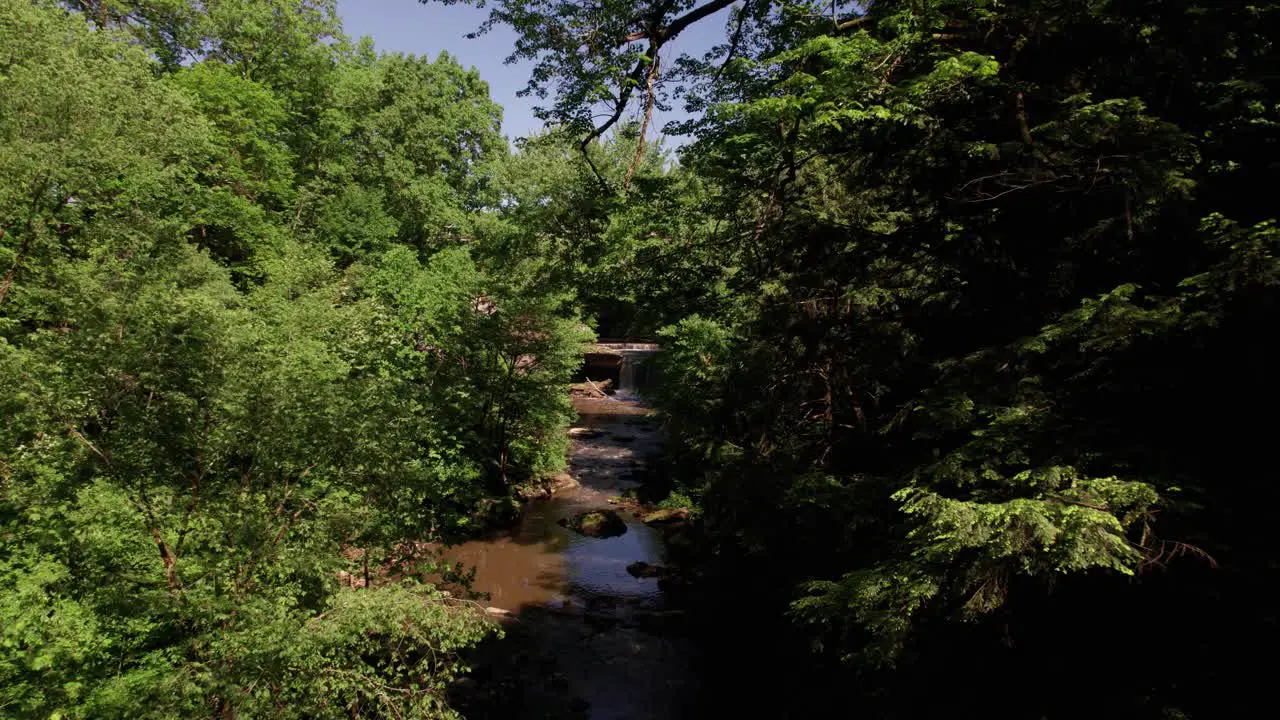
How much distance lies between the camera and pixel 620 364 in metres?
48.6

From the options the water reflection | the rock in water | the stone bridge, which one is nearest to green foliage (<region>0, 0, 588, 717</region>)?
the water reflection

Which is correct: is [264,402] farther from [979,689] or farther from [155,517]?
[979,689]

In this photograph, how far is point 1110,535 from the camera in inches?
162

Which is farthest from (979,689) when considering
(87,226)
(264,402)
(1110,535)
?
(87,226)

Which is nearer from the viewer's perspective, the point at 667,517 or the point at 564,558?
the point at 564,558

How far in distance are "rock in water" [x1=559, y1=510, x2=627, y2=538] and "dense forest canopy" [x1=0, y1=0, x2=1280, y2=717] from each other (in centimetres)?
732

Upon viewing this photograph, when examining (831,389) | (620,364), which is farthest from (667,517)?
(620,364)

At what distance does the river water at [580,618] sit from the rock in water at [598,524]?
11.1 inches

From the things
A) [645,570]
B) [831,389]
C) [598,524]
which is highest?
[831,389]

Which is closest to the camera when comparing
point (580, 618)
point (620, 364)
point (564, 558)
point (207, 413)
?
point (207, 413)

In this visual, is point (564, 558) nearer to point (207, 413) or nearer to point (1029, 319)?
point (207, 413)

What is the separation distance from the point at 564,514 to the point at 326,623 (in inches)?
596

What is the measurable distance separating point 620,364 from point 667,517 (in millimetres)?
28009

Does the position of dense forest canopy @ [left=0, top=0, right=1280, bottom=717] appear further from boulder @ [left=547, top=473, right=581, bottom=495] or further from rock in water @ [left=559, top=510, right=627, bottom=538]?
boulder @ [left=547, top=473, right=581, bottom=495]
